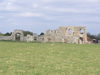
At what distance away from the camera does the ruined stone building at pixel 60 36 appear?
61.2 meters

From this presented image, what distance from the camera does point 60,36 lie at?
203 ft

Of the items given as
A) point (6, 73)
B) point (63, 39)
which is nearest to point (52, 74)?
point (6, 73)

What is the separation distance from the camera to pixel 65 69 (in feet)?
39.1

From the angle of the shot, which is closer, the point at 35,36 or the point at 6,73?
the point at 6,73

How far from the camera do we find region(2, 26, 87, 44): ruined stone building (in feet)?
201

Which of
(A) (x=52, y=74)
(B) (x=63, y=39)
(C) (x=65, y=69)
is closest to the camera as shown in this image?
(A) (x=52, y=74)

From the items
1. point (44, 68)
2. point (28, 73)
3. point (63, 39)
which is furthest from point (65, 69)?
point (63, 39)

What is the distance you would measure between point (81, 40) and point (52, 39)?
5.61 meters

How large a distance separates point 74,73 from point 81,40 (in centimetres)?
5166

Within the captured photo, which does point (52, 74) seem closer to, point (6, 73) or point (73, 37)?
point (6, 73)

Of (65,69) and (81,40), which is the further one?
(81,40)

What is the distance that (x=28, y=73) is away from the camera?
10.9 meters

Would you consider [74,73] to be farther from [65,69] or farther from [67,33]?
[67,33]

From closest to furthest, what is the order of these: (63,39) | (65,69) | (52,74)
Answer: (52,74)
(65,69)
(63,39)
